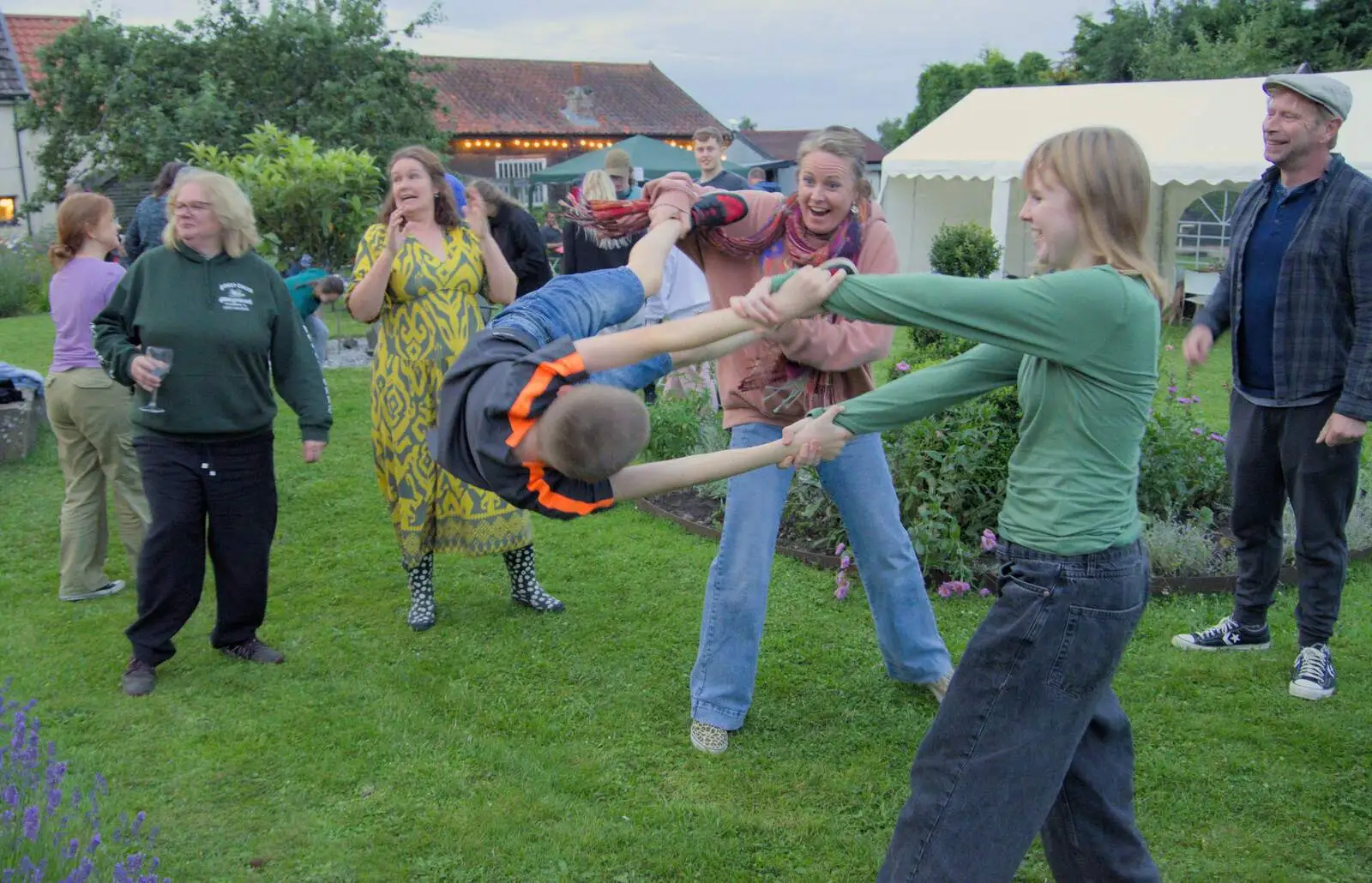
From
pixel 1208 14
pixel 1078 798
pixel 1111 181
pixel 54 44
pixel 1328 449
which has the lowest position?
pixel 1078 798

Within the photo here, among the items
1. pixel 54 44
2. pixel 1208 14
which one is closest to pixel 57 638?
pixel 54 44

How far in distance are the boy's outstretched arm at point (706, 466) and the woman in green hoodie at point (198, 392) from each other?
2391 mm

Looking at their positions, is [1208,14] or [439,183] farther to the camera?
[1208,14]

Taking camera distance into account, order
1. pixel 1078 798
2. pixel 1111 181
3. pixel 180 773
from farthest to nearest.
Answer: pixel 180 773 < pixel 1078 798 < pixel 1111 181

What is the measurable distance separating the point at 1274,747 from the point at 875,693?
1.50m

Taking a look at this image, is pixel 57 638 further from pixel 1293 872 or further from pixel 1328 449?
pixel 1328 449

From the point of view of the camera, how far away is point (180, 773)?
13.1ft

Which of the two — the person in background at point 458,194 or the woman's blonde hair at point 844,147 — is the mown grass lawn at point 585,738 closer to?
the person in background at point 458,194

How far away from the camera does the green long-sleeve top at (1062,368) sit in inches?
92.2

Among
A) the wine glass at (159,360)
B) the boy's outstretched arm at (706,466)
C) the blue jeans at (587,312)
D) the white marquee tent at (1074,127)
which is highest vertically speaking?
the white marquee tent at (1074,127)

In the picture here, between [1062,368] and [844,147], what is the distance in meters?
1.53

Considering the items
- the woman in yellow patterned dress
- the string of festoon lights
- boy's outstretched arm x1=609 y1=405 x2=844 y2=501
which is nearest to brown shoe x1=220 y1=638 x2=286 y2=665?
the woman in yellow patterned dress

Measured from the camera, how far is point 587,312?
10.1 feet

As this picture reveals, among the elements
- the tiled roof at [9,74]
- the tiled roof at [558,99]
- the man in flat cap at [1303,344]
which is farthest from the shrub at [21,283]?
the man in flat cap at [1303,344]
